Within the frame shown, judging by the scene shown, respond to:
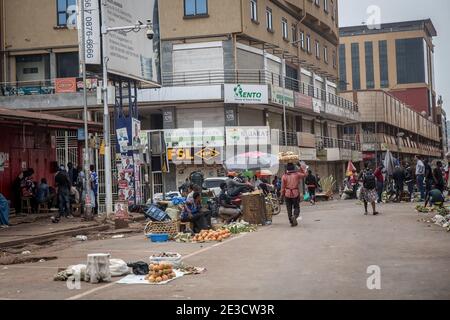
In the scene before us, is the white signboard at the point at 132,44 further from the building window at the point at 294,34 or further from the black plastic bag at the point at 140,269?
the building window at the point at 294,34

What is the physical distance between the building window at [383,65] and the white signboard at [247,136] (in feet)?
255

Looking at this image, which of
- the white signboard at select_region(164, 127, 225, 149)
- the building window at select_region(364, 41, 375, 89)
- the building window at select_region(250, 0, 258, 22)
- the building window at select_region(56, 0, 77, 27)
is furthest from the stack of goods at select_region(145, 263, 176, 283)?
the building window at select_region(364, 41, 375, 89)

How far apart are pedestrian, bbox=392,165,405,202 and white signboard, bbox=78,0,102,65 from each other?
14700 mm

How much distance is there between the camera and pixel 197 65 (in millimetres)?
39656

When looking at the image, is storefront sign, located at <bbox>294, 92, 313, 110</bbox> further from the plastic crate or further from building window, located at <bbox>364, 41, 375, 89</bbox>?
building window, located at <bbox>364, 41, 375, 89</bbox>

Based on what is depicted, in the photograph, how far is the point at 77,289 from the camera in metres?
9.05

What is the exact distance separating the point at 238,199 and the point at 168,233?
388 centimetres

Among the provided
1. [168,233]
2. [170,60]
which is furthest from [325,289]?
[170,60]

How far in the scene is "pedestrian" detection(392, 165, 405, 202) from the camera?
29481mm

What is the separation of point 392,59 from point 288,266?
4194 inches

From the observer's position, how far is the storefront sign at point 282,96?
4076 centimetres

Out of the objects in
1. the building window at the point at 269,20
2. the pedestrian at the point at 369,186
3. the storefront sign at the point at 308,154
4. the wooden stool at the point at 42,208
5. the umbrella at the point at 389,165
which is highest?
the building window at the point at 269,20

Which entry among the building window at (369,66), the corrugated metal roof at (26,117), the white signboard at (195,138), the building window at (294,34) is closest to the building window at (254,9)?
the building window at (294,34)

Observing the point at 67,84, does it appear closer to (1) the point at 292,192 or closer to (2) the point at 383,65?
(1) the point at 292,192
